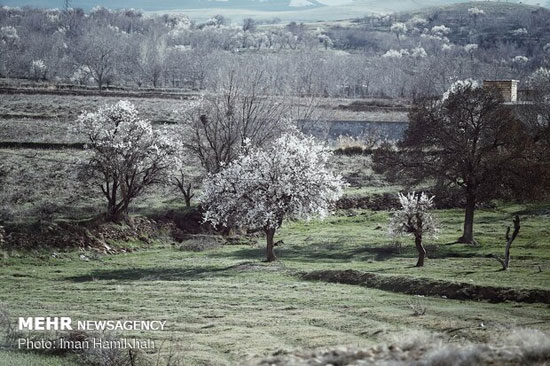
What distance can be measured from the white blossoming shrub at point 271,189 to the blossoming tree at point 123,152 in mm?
8161

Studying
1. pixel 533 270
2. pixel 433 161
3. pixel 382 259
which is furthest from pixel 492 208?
pixel 533 270

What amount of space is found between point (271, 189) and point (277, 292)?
10142 millimetres

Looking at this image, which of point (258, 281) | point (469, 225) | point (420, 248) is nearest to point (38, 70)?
point (469, 225)

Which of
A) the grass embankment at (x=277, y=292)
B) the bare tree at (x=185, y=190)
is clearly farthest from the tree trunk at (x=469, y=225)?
the bare tree at (x=185, y=190)

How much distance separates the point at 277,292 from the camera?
32.2 m

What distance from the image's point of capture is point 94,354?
22016 mm

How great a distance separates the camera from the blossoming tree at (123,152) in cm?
4819

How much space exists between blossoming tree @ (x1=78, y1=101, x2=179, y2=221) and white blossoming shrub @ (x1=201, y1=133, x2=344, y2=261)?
26.8ft

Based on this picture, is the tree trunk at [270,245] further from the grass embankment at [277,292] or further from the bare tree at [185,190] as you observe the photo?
the bare tree at [185,190]

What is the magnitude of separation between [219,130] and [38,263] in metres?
19.8

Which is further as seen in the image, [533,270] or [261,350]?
[533,270]

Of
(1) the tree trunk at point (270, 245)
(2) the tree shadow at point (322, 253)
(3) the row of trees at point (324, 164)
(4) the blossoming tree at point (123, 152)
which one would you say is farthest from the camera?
(4) the blossoming tree at point (123, 152)

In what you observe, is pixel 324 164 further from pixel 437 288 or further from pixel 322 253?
pixel 437 288

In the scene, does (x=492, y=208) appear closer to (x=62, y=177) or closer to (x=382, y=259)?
(x=382, y=259)
